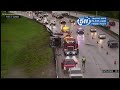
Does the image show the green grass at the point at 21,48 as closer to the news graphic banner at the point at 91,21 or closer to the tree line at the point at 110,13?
the news graphic banner at the point at 91,21

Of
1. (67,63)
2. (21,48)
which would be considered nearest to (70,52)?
(67,63)

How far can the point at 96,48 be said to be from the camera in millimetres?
24547

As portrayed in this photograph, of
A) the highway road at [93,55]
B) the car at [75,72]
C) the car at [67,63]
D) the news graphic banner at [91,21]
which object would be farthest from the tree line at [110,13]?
the car at [75,72]

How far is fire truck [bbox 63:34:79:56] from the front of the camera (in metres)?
24.2

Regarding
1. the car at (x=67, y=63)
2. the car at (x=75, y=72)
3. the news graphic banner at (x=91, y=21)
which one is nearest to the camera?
the car at (x=75, y=72)

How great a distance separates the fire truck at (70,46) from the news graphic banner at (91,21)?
0.94m

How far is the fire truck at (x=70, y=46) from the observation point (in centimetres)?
2420

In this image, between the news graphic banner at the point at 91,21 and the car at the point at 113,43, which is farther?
the car at the point at 113,43

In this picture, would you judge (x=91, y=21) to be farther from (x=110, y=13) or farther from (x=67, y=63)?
(x=67, y=63)

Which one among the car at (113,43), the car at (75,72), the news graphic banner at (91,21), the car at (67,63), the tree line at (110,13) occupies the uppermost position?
the tree line at (110,13)

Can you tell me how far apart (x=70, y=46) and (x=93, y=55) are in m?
0.96

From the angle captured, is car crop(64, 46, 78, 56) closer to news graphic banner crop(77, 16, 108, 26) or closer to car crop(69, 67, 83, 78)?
car crop(69, 67, 83, 78)

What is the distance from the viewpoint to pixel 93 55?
2414 cm
